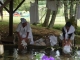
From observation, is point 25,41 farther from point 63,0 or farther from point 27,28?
point 63,0

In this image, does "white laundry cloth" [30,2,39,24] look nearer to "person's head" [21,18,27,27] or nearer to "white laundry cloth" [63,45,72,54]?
"person's head" [21,18,27,27]

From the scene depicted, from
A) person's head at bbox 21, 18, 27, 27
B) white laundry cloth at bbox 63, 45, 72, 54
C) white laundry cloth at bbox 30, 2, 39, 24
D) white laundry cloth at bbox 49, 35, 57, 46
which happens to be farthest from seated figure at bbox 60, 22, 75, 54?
white laundry cloth at bbox 30, 2, 39, 24

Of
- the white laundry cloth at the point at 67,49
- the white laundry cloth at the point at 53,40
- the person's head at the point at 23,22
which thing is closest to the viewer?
the white laundry cloth at the point at 67,49

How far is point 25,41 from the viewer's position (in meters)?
8.91

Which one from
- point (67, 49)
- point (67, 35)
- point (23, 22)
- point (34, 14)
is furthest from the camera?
point (34, 14)

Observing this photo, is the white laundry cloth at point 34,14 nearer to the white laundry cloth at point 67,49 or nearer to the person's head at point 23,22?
the person's head at point 23,22

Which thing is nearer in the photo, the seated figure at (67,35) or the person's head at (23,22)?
the seated figure at (67,35)

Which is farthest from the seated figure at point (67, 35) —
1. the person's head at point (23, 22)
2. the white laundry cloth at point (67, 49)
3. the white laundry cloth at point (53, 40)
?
the person's head at point (23, 22)

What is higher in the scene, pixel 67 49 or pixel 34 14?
pixel 34 14

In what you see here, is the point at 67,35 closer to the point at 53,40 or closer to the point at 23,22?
the point at 53,40

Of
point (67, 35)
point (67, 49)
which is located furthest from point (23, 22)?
point (67, 49)

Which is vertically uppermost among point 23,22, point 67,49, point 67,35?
point 23,22

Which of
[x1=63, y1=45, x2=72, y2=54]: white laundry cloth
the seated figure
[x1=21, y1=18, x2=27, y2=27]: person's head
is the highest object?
[x1=21, y1=18, x2=27, y2=27]: person's head

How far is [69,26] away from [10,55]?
2369 mm
